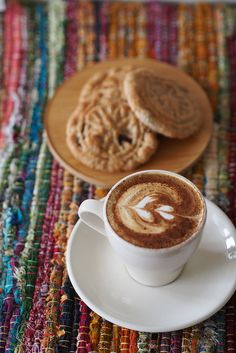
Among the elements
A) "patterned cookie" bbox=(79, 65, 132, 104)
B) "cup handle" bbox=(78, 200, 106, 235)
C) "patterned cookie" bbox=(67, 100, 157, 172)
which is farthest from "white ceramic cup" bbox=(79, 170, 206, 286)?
"patterned cookie" bbox=(79, 65, 132, 104)

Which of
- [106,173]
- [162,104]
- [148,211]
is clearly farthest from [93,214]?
[162,104]

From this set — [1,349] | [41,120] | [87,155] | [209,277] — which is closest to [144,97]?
[87,155]

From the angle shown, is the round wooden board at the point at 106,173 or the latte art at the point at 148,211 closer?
the latte art at the point at 148,211

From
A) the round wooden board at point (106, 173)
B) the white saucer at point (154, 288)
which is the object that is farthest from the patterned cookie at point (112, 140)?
the white saucer at point (154, 288)

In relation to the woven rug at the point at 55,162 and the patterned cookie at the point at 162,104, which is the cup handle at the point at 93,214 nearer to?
the woven rug at the point at 55,162

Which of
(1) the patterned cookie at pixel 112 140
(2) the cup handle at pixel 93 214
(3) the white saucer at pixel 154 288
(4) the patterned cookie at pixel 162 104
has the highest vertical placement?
(4) the patterned cookie at pixel 162 104

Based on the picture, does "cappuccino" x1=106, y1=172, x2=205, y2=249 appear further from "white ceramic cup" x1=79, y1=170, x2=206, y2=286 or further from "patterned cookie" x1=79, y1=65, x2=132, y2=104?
"patterned cookie" x1=79, y1=65, x2=132, y2=104

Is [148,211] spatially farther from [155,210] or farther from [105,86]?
[105,86]
